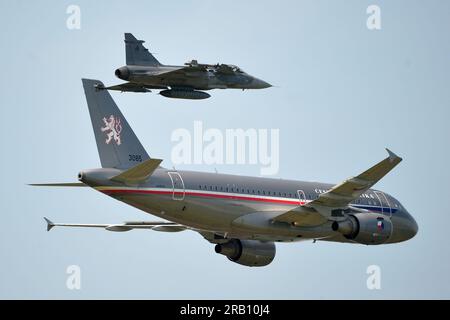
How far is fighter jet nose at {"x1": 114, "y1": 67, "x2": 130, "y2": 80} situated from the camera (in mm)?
66250

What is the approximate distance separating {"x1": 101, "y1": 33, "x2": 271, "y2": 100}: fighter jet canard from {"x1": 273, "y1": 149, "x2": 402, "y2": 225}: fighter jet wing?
273 inches

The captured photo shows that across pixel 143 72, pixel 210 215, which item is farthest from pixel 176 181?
pixel 143 72

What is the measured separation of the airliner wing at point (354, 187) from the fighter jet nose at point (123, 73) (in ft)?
33.5

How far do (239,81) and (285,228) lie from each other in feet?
24.5

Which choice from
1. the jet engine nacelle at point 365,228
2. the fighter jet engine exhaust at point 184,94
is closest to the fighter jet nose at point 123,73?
the fighter jet engine exhaust at point 184,94

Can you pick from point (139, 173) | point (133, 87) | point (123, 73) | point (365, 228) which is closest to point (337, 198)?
point (365, 228)

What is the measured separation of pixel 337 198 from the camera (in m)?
64.5

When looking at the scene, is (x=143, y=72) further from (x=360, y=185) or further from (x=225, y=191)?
(x=360, y=185)

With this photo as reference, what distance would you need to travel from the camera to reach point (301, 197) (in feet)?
223

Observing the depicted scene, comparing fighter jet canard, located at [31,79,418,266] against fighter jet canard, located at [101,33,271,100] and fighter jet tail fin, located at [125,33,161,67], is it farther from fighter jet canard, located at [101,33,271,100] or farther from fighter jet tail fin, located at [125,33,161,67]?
fighter jet tail fin, located at [125,33,161,67]

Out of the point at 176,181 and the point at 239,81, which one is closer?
the point at 176,181

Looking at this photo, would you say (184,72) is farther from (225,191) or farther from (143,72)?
(225,191)

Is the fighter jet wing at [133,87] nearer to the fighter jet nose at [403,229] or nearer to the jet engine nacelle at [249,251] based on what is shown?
the jet engine nacelle at [249,251]

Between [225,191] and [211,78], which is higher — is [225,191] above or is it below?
below
